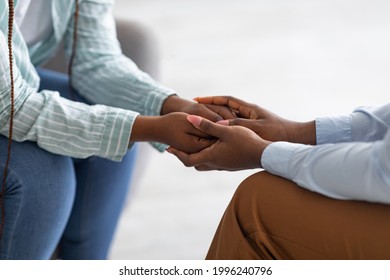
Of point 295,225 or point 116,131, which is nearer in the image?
point 295,225

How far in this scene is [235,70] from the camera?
2725mm

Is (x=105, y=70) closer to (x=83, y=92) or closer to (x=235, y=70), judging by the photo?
(x=83, y=92)

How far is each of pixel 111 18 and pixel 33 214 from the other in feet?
1.69

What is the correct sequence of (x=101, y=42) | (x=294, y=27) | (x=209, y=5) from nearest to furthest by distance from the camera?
(x=101, y=42), (x=294, y=27), (x=209, y=5)

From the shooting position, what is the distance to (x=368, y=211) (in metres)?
1.00

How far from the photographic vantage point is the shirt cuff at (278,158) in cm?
106

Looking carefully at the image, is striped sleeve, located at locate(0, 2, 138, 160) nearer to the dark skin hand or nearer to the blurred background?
the dark skin hand

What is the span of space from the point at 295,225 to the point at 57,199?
0.48m

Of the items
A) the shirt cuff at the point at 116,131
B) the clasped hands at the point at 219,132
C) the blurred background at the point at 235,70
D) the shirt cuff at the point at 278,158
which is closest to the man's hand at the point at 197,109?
the clasped hands at the point at 219,132

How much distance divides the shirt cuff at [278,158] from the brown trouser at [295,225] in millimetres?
13

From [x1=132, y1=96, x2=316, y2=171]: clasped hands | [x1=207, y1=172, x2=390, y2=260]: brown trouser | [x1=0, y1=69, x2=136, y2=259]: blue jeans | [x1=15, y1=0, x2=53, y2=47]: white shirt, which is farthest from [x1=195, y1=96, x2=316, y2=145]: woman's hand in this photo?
[x1=15, y1=0, x2=53, y2=47]: white shirt

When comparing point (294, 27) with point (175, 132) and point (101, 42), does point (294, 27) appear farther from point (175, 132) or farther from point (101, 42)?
point (175, 132)

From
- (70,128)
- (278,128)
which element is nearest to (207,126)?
(278,128)
